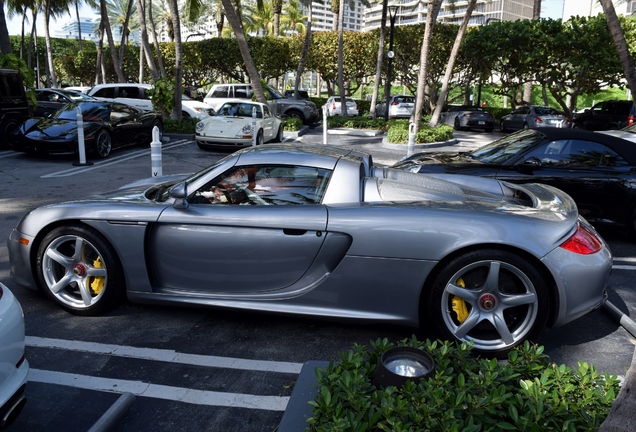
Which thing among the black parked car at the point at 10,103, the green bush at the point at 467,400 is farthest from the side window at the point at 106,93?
the green bush at the point at 467,400

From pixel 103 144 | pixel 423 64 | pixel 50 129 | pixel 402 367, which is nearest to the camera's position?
pixel 402 367

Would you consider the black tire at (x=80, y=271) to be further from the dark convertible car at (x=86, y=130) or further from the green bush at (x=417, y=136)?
the green bush at (x=417, y=136)

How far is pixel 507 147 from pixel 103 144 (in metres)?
9.77

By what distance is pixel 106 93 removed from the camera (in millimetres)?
21156

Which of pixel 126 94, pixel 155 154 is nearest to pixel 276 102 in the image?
pixel 126 94

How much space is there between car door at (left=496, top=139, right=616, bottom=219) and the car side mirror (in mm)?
4127

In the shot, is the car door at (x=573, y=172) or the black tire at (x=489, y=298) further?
the car door at (x=573, y=172)

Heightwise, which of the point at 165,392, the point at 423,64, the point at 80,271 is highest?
the point at 423,64

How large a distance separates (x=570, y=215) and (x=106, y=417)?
3.24 m

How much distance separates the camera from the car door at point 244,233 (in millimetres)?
3914

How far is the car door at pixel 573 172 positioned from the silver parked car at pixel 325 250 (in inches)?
95.1

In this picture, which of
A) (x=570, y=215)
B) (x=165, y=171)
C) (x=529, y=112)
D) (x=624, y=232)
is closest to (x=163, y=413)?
(x=570, y=215)

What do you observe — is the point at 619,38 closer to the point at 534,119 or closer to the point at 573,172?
the point at 573,172

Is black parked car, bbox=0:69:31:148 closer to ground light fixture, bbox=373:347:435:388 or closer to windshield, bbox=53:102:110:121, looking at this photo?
windshield, bbox=53:102:110:121
